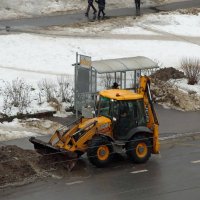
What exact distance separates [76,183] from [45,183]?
86 cm

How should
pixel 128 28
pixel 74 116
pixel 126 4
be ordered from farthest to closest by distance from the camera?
pixel 126 4 < pixel 128 28 < pixel 74 116

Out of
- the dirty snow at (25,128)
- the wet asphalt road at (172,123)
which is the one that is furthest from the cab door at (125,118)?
the dirty snow at (25,128)

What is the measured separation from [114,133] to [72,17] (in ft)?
76.3

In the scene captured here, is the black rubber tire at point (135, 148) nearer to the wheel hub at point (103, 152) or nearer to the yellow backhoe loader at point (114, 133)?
the yellow backhoe loader at point (114, 133)

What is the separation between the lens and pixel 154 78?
29375 mm

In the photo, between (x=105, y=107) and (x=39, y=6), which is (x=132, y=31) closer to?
(x=39, y=6)

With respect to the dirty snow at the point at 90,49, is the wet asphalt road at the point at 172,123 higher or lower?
lower

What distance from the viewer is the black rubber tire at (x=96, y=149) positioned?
1752cm

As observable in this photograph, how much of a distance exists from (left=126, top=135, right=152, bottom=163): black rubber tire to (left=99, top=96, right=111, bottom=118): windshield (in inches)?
42.3

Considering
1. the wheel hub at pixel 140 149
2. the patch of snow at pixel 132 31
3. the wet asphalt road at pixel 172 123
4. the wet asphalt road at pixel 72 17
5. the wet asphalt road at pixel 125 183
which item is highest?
the wet asphalt road at pixel 72 17

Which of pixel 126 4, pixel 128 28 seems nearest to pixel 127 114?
pixel 128 28

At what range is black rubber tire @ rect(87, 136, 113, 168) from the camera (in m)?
17.5

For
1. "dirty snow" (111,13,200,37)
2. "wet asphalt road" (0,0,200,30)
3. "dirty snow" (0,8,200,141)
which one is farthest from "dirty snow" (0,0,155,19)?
"dirty snow" (0,8,200,141)

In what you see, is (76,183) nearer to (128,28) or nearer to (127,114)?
(127,114)
